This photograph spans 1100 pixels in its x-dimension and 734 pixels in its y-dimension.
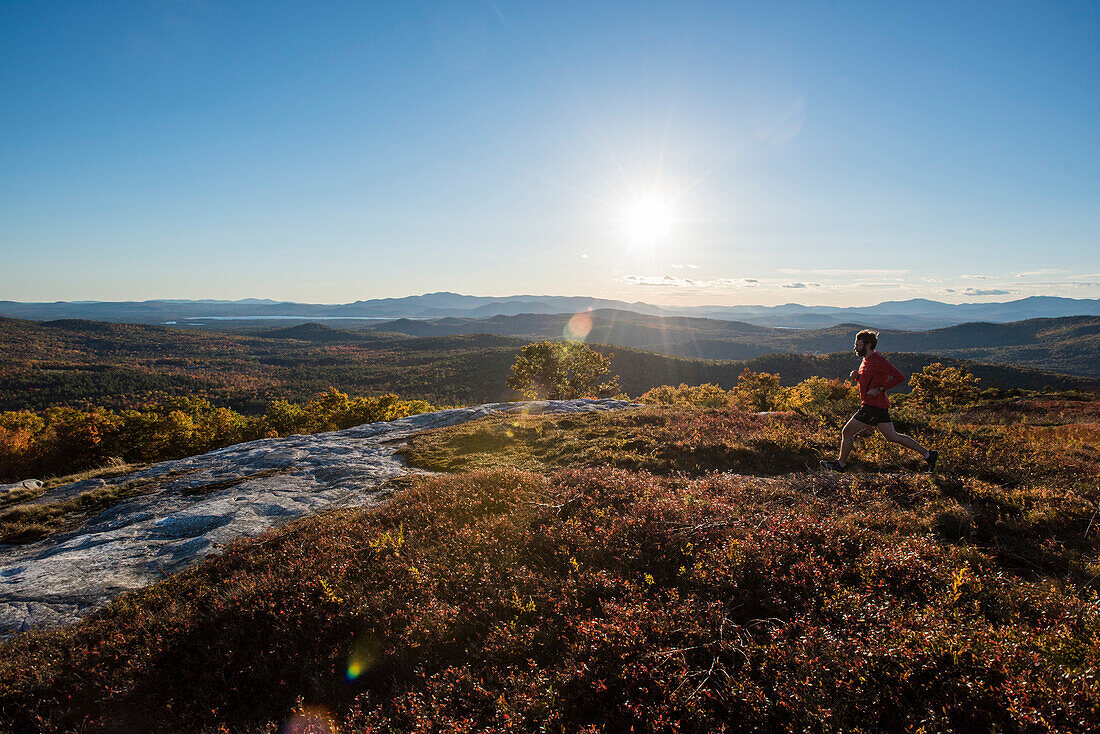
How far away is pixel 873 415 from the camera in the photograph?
8.88 m

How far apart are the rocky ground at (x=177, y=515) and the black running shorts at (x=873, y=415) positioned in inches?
433

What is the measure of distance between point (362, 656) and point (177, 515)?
742 cm

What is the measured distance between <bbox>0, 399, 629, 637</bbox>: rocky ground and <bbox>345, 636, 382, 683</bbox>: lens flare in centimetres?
445

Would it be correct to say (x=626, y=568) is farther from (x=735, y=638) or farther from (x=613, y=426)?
(x=613, y=426)

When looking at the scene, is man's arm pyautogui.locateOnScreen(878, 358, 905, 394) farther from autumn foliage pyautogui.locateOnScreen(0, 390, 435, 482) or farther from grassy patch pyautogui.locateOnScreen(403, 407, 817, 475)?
autumn foliage pyautogui.locateOnScreen(0, 390, 435, 482)

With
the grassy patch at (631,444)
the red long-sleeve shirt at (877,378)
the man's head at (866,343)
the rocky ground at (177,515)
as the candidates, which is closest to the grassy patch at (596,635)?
the rocky ground at (177,515)

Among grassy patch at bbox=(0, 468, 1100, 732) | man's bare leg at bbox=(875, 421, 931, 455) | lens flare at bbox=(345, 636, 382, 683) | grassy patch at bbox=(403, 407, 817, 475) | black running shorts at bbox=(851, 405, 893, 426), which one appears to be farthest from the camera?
grassy patch at bbox=(403, 407, 817, 475)

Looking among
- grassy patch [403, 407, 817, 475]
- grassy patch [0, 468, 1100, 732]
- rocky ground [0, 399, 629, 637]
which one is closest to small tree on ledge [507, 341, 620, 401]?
grassy patch [403, 407, 817, 475]

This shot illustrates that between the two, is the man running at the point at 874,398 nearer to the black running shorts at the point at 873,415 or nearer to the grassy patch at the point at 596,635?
the black running shorts at the point at 873,415

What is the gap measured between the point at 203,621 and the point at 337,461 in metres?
7.90

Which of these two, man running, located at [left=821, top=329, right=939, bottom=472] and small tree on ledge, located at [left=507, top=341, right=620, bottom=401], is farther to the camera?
small tree on ledge, located at [left=507, top=341, right=620, bottom=401]

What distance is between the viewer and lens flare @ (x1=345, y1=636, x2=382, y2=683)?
4375 millimetres

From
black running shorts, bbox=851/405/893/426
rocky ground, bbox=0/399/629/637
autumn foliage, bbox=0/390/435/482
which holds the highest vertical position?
black running shorts, bbox=851/405/893/426

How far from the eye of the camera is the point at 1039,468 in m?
8.22
